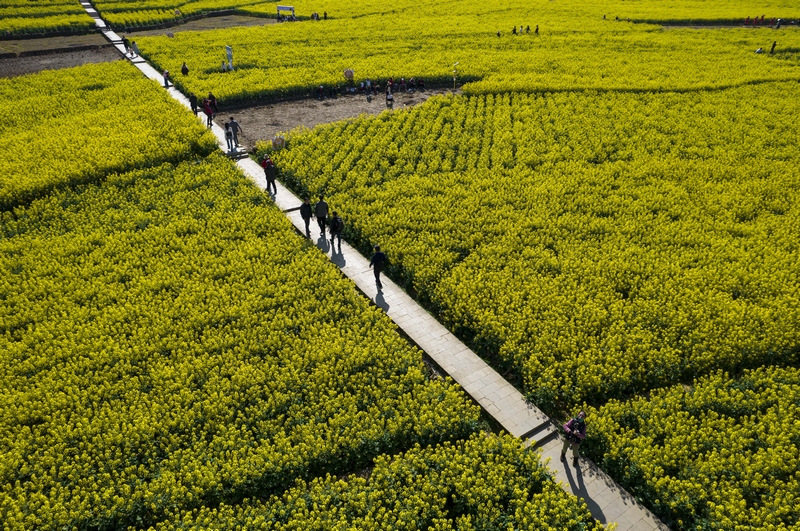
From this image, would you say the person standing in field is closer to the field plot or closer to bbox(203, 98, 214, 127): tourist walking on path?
bbox(203, 98, 214, 127): tourist walking on path

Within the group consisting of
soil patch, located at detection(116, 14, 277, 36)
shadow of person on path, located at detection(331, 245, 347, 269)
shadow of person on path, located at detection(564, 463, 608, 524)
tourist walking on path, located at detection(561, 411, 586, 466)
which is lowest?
shadow of person on path, located at detection(564, 463, 608, 524)

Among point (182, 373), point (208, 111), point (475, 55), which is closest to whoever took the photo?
point (182, 373)

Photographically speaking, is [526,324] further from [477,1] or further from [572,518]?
[477,1]

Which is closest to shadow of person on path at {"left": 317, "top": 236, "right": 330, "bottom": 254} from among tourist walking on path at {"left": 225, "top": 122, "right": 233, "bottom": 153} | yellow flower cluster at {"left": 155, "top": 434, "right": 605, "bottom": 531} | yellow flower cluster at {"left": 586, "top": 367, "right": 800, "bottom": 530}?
yellow flower cluster at {"left": 155, "top": 434, "right": 605, "bottom": 531}

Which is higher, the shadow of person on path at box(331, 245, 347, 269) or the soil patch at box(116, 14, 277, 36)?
the soil patch at box(116, 14, 277, 36)

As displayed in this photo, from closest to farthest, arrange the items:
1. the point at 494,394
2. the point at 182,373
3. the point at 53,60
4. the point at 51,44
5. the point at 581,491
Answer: the point at 581,491 → the point at 182,373 → the point at 494,394 → the point at 53,60 → the point at 51,44

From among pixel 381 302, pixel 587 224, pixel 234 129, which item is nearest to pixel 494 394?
pixel 381 302

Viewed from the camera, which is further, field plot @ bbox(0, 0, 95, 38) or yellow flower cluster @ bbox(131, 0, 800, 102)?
field plot @ bbox(0, 0, 95, 38)

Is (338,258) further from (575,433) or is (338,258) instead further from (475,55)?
(475,55)
